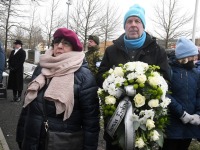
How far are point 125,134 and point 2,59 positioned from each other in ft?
12.8

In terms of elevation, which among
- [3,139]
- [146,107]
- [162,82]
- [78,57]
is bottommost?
[3,139]

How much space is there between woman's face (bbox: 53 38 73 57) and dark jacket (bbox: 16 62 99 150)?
22 cm

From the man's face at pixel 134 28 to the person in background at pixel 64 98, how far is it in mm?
531

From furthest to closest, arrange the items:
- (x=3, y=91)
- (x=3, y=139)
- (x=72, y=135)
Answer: (x=3, y=91)
(x=3, y=139)
(x=72, y=135)

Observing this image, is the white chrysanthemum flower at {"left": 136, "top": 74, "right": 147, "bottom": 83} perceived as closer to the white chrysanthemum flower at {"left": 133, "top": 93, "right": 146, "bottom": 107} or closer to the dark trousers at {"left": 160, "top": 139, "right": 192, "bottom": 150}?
the white chrysanthemum flower at {"left": 133, "top": 93, "right": 146, "bottom": 107}

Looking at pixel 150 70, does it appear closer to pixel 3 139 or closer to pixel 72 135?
pixel 72 135

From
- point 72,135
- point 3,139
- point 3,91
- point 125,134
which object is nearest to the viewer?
point 125,134

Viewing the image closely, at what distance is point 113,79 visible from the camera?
2.57m

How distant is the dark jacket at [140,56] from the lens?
2.94 m

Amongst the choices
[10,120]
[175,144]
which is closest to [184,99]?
[175,144]

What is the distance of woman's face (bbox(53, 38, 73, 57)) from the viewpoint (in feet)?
9.16

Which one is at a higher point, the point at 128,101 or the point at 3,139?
the point at 128,101

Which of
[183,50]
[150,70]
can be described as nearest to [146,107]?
→ [150,70]

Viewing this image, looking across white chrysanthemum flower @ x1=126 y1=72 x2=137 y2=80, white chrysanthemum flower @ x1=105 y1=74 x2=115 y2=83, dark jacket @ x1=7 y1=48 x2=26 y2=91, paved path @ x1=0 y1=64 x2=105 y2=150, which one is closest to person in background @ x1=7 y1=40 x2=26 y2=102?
dark jacket @ x1=7 y1=48 x2=26 y2=91
